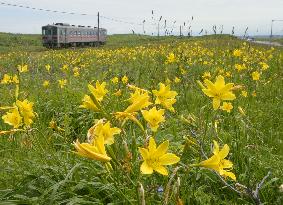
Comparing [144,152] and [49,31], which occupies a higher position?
[49,31]

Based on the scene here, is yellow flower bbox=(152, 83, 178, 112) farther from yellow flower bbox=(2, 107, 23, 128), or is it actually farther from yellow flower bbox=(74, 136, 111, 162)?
yellow flower bbox=(74, 136, 111, 162)

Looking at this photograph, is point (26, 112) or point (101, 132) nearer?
point (101, 132)

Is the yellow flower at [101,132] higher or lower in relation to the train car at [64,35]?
lower

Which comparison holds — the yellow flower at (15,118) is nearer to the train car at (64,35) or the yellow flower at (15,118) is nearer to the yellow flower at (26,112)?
the yellow flower at (26,112)

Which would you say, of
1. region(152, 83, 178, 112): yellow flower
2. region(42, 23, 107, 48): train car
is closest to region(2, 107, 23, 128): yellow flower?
region(152, 83, 178, 112): yellow flower

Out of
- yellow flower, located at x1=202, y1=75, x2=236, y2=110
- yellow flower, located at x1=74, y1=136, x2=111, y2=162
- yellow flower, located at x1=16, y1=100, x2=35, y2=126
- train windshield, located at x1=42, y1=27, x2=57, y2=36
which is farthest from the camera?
train windshield, located at x1=42, y1=27, x2=57, y2=36

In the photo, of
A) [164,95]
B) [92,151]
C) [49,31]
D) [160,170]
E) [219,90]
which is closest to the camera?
[92,151]

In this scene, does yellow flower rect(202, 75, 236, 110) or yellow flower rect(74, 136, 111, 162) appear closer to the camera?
yellow flower rect(74, 136, 111, 162)

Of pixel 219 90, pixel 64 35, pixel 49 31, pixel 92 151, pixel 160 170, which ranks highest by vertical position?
pixel 49 31

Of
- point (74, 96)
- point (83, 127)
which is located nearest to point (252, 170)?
point (83, 127)

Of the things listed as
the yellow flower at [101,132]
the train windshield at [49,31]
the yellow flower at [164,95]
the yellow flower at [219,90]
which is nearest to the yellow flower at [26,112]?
the yellow flower at [164,95]

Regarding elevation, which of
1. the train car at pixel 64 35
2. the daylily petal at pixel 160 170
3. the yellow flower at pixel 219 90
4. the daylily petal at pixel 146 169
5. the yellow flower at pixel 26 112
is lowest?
the daylily petal at pixel 160 170

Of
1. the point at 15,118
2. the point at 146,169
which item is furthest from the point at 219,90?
the point at 15,118

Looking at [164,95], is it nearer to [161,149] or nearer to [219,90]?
[219,90]
